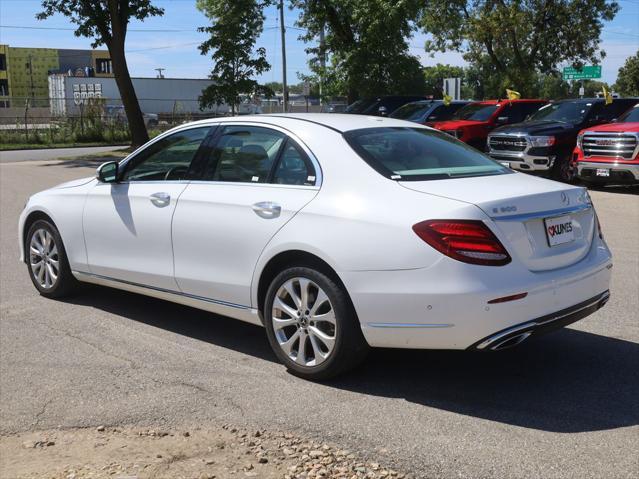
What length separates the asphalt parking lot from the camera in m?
3.83

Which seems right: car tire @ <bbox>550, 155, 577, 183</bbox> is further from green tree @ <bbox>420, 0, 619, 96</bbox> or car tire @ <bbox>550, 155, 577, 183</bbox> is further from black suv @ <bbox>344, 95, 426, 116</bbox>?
green tree @ <bbox>420, 0, 619, 96</bbox>

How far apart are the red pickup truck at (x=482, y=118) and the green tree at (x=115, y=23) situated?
37.9 ft

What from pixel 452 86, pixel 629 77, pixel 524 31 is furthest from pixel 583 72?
pixel 629 77

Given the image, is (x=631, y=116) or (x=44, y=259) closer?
(x=44, y=259)

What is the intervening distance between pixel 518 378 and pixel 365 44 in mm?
27277

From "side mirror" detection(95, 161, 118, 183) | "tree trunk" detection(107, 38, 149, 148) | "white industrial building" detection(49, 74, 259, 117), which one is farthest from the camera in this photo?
"white industrial building" detection(49, 74, 259, 117)

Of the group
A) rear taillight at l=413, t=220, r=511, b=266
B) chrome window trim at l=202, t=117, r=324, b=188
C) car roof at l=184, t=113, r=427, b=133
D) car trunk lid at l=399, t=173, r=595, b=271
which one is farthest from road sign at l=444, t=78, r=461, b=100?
rear taillight at l=413, t=220, r=511, b=266

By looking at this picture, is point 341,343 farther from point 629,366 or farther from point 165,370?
point 629,366

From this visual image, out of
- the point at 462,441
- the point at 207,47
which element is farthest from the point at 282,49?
the point at 462,441

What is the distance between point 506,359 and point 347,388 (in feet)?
3.98

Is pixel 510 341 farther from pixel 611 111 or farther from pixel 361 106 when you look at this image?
pixel 361 106

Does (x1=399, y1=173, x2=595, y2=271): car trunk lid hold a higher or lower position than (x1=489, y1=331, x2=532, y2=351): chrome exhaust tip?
higher

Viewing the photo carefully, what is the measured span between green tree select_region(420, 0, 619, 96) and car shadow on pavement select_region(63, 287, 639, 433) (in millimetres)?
30385

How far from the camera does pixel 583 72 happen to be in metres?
37.2
